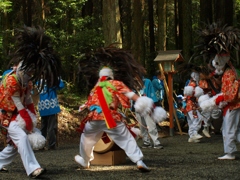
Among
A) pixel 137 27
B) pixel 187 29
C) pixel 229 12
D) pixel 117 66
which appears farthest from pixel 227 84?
pixel 137 27

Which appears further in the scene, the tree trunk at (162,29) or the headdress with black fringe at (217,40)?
the tree trunk at (162,29)

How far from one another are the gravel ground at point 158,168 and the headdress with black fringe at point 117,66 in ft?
4.78

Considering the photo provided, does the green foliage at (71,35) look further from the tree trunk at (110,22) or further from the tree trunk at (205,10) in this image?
the tree trunk at (110,22)

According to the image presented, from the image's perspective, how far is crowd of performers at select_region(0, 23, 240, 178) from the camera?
7148mm

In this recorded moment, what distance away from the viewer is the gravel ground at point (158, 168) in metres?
6.77

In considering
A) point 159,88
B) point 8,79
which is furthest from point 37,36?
point 159,88

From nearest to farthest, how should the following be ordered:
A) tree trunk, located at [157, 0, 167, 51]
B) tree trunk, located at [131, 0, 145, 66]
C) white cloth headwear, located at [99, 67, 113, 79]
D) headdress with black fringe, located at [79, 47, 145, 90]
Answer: white cloth headwear, located at [99, 67, 113, 79]
headdress with black fringe, located at [79, 47, 145, 90]
tree trunk, located at [131, 0, 145, 66]
tree trunk, located at [157, 0, 167, 51]

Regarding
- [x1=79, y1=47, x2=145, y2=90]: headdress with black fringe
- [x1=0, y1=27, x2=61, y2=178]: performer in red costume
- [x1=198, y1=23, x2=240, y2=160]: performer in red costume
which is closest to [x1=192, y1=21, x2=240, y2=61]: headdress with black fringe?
[x1=198, y1=23, x2=240, y2=160]: performer in red costume

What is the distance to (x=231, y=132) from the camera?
27.4ft

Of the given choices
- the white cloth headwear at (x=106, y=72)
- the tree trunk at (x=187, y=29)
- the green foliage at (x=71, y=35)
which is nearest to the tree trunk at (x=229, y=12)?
the tree trunk at (x=187, y=29)

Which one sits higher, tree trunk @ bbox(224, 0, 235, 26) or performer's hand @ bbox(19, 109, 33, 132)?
tree trunk @ bbox(224, 0, 235, 26)

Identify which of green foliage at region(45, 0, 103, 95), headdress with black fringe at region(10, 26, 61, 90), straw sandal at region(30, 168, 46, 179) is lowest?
straw sandal at region(30, 168, 46, 179)

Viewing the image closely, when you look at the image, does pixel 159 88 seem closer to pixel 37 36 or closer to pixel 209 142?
pixel 209 142

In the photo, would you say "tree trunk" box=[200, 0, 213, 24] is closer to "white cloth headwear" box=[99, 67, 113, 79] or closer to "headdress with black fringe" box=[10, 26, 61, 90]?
"white cloth headwear" box=[99, 67, 113, 79]
